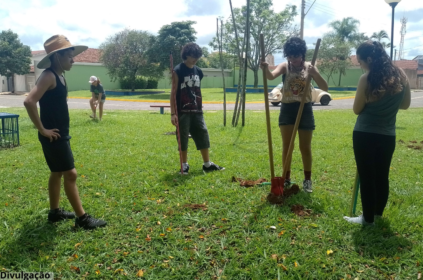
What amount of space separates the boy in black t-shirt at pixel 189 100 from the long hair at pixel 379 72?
251cm

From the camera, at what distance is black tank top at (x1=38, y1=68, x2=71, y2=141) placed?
320 cm

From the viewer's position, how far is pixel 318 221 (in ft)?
11.8

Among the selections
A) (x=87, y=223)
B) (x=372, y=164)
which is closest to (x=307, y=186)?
(x=372, y=164)

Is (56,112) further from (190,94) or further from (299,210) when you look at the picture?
(299,210)

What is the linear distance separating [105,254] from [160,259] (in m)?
0.49

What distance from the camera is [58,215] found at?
366cm

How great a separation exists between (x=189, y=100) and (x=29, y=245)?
2.88m

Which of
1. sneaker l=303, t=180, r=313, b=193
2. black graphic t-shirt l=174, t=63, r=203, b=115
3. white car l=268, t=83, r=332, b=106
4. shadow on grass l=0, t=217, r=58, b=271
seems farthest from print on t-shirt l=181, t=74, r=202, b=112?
white car l=268, t=83, r=332, b=106

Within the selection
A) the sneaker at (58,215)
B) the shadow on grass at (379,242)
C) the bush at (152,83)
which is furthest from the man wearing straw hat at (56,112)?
the bush at (152,83)

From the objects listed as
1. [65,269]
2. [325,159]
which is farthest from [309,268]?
[325,159]

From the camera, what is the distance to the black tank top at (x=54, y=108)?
3195 mm

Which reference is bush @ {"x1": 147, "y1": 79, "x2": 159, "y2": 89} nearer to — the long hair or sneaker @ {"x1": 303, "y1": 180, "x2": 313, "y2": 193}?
sneaker @ {"x1": 303, "y1": 180, "x2": 313, "y2": 193}

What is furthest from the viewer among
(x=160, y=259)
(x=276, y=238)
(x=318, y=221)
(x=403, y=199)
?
(x=403, y=199)

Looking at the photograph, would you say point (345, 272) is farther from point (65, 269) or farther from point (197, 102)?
point (197, 102)
